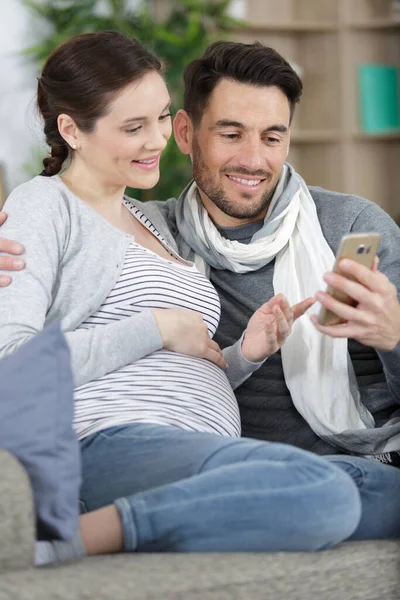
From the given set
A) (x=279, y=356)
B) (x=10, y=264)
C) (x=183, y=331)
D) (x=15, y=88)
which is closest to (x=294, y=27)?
(x=15, y=88)

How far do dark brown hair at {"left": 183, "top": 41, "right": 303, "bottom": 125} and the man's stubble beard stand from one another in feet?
0.38

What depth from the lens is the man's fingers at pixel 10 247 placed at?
1.60 metres

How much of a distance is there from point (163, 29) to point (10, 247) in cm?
293

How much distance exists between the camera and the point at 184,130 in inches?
90.5

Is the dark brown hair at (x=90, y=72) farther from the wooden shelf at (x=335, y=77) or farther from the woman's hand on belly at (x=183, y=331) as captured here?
the wooden shelf at (x=335, y=77)

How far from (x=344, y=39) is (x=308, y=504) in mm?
3799

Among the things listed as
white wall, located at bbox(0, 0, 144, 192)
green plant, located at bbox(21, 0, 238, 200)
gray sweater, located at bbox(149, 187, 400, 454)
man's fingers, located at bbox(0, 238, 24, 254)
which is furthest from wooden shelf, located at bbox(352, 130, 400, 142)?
man's fingers, located at bbox(0, 238, 24, 254)

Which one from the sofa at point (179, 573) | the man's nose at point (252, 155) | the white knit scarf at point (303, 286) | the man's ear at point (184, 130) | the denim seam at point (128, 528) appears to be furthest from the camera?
the man's ear at point (184, 130)

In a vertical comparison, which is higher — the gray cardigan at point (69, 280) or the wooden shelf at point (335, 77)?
the wooden shelf at point (335, 77)

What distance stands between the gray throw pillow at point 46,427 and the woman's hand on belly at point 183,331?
0.37m

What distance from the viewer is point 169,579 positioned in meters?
1.23

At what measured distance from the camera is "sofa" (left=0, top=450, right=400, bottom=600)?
1.18m

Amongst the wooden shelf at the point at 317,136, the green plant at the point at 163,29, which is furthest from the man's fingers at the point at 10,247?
the wooden shelf at the point at 317,136

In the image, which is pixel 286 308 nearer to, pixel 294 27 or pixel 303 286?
pixel 303 286
